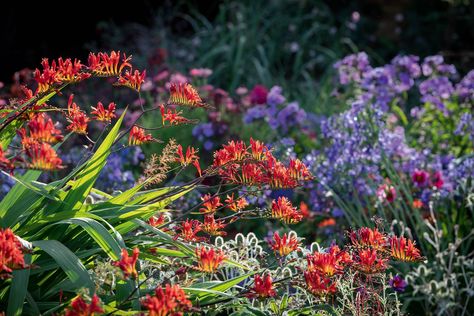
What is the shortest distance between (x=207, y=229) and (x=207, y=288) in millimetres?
195

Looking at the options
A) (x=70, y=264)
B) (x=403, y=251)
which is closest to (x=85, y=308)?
(x=70, y=264)

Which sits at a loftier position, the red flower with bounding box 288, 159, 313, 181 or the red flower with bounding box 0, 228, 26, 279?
the red flower with bounding box 288, 159, 313, 181

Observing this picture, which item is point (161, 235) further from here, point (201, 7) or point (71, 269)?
point (201, 7)

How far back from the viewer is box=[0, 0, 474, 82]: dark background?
30.3 feet

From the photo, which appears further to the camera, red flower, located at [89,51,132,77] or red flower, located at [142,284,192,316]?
red flower, located at [89,51,132,77]

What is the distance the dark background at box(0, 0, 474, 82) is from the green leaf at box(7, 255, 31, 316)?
24.0 feet

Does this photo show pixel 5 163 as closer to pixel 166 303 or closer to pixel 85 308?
pixel 85 308

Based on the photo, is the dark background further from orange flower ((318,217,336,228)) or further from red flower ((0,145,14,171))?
red flower ((0,145,14,171))

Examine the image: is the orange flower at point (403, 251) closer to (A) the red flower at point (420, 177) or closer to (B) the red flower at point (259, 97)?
(A) the red flower at point (420, 177)

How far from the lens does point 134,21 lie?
1003 centimetres

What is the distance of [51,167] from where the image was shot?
5.95 feet

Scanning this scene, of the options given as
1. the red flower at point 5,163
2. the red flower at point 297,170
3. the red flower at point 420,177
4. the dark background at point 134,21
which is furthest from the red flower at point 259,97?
the dark background at point 134,21

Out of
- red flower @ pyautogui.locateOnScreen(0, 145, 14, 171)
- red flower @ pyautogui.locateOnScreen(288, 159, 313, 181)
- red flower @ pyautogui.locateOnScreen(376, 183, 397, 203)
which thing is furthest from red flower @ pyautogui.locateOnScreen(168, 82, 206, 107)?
red flower @ pyautogui.locateOnScreen(376, 183, 397, 203)

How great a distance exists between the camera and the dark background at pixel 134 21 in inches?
364
